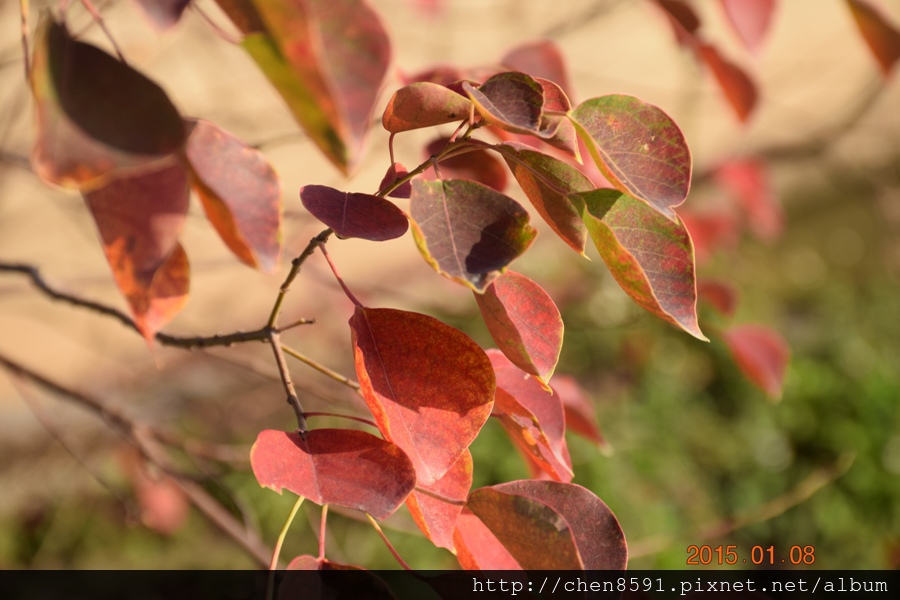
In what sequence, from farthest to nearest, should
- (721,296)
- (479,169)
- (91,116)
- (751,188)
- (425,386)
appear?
(751,188), (721,296), (479,169), (425,386), (91,116)

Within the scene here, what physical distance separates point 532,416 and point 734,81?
1.56 ft

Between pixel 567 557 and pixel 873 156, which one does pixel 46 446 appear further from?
pixel 873 156

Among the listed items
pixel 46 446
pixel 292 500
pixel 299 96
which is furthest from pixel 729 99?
pixel 46 446

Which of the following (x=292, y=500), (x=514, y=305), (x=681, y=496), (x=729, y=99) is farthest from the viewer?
(x=681, y=496)

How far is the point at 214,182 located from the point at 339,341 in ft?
5.16

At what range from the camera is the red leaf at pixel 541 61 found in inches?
21.9

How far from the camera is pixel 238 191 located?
0.31 m

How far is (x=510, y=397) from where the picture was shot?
1.28 ft

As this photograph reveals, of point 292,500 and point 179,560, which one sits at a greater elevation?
point 292,500

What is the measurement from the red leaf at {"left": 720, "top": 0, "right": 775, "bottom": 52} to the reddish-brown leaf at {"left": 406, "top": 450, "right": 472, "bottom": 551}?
0.40m

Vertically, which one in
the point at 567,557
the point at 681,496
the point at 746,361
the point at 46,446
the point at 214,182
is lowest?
the point at 46,446

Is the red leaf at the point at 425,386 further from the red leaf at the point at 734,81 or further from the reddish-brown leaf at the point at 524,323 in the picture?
the red leaf at the point at 734,81

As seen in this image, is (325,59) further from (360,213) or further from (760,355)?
(760,355)
